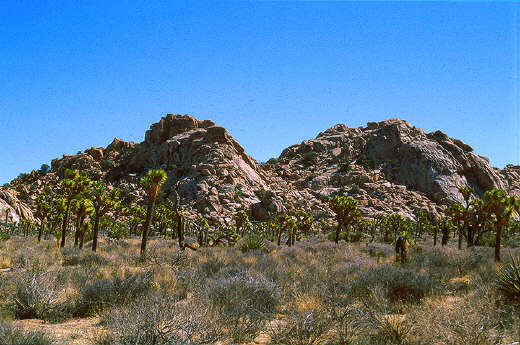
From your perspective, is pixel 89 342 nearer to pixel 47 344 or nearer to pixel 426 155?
pixel 47 344

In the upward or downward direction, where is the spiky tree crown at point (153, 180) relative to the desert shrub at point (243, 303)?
upward

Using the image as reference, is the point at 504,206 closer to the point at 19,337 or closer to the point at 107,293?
the point at 107,293

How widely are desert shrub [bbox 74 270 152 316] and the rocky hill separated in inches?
2113

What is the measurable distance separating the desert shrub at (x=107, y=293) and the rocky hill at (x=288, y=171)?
53.7m

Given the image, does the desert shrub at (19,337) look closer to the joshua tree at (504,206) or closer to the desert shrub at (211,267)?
the desert shrub at (211,267)

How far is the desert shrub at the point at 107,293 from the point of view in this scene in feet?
26.2

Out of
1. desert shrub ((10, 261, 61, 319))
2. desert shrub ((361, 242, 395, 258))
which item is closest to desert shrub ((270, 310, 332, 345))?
desert shrub ((10, 261, 61, 319))

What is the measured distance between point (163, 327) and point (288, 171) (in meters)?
94.7

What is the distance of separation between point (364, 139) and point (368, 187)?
28149 mm

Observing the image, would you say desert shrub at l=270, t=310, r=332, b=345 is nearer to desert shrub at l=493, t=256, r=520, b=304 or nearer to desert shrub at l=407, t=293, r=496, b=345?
desert shrub at l=407, t=293, r=496, b=345

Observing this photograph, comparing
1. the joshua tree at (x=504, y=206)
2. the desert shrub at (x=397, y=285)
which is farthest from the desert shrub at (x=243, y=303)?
the joshua tree at (x=504, y=206)

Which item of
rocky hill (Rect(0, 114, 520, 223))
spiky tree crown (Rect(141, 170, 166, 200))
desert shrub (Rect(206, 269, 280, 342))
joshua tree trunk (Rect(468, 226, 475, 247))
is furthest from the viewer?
rocky hill (Rect(0, 114, 520, 223))

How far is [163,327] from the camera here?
5426mm

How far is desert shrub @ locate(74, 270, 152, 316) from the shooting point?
798 centimetres
